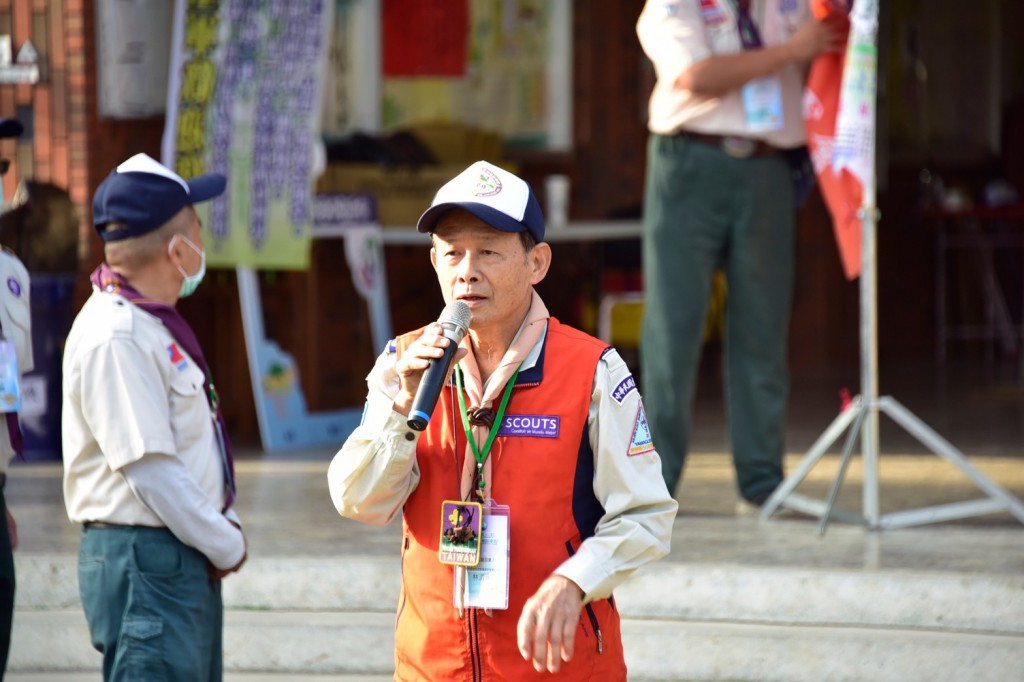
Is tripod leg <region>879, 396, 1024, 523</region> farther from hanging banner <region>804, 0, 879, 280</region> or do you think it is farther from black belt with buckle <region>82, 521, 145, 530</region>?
A: black belt with buckle <region>82, 521, 145, 530</region>

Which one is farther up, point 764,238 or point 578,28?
point 578,28

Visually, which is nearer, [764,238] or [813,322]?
[764,238]

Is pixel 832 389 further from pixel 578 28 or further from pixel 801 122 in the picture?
pixel 801 122

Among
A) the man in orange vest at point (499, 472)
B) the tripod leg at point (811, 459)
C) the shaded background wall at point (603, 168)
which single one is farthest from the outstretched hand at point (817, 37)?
the shaded background wall at point (603, 168)

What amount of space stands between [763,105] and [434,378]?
3.23m

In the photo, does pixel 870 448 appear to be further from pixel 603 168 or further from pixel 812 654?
pixel 603 168

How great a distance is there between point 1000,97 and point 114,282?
36.0ft

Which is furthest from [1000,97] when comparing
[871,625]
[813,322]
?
[871,625]

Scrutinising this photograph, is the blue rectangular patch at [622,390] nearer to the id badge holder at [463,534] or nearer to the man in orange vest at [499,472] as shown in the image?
the man in orange vest at [499,472]

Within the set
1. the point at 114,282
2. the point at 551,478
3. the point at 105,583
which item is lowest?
the point at 105,583

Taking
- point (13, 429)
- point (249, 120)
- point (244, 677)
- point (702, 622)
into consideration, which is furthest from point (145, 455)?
point (249, 120)

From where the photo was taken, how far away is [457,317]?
254 centimetres

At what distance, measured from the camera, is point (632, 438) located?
2.65 meters

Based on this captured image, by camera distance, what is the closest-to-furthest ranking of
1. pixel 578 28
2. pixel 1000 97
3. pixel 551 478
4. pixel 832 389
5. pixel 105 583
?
1. pixel 551 478
2. pixel 105 583
3. pixel 832 389
4. pixel 578 28
5. pixel 1000 97
